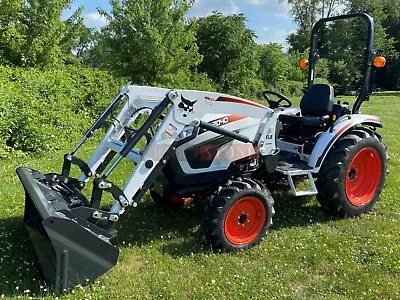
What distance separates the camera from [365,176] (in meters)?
5.43

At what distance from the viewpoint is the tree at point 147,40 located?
1286 cm

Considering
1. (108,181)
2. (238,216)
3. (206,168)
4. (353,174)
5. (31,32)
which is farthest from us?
(31,32)

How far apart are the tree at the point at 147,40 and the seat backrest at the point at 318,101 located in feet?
26.1

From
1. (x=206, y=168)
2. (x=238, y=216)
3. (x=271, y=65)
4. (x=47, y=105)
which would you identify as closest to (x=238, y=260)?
(x=238, y=216)

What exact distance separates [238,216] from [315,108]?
203cm

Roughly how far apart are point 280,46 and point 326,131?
20019 mm

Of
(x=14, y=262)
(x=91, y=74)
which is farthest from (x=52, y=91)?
(x=14, y=262)

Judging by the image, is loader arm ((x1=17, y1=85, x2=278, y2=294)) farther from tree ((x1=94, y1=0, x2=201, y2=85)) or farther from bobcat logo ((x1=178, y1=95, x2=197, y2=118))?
tree ((x1=94, y1=0, x2=201, y2=85))

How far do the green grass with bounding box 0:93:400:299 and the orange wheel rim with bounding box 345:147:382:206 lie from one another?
0.25 meters

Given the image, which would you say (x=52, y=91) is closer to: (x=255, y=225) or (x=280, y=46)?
(x=255, y=225)

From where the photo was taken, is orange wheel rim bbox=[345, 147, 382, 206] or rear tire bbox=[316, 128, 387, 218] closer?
rear tire bbox=[316, 128, 387, 218]

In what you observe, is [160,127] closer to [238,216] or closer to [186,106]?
[186,106]

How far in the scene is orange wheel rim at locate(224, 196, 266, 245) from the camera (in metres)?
4.24

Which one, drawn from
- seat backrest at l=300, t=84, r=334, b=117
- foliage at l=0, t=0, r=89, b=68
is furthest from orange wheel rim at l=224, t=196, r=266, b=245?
foliage at l=0, t=0, r=89, b=68
